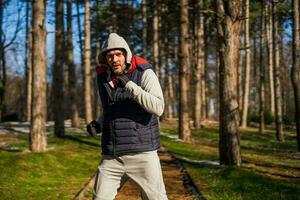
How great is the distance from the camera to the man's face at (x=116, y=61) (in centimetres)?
436

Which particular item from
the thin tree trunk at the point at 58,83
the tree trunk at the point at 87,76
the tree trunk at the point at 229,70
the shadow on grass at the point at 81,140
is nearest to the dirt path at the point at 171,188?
the tree trunk at the point at 229,70

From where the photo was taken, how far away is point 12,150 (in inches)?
589

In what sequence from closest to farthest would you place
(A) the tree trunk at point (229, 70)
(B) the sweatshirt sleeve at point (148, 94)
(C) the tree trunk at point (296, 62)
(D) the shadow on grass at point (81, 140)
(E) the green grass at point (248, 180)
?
(B) the sweatshirt sleeve at point (148, 94), (E) the green grass at point (248, 180), (A) the tree trunk at point (229, 70), (D) the shadow on grass at point (81, 140), (C) the tree trunk at point (296, 62)

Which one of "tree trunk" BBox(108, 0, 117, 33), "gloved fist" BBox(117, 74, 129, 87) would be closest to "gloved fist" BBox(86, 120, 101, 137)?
"gloved fist" BBox(117, 74, 129, 87)

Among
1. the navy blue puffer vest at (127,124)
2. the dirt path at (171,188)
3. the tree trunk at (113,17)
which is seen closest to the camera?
the navy blue puffer vest at (127,124)

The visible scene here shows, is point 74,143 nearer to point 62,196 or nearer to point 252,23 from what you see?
point 62,196

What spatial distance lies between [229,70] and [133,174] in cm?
890

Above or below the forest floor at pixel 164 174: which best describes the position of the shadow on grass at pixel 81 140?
above

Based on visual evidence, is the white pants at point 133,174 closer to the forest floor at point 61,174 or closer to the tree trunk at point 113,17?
the forest floor at point 61,174

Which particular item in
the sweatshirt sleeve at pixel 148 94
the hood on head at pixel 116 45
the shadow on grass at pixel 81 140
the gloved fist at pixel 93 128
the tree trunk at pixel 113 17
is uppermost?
the tree trunk at pixel 113 17

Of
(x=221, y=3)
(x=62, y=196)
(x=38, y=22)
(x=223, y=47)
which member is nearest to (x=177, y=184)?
(x=62, y=196)

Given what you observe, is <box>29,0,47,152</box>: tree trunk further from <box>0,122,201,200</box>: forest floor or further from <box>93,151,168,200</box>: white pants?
<box>93,151,168,200</box>: white pants

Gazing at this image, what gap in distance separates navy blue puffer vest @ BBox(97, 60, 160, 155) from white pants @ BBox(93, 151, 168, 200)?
3.3 inches

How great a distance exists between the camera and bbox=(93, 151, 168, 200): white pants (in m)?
4.38
